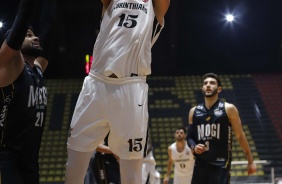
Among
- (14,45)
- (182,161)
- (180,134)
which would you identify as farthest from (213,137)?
(182,161)

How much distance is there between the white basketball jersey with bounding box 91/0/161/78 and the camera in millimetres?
2775

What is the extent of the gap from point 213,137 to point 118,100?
2.55 metres

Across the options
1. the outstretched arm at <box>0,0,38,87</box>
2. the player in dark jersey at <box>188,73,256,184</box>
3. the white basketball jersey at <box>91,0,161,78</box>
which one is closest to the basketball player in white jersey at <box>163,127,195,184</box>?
the player in dark jersey at <box>188,73,256,184</box>

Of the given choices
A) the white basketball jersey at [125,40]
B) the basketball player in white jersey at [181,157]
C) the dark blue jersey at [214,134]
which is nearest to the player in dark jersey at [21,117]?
the white basketball jersey at [125,40]

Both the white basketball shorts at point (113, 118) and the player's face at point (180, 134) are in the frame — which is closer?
the white basketball shorts at point (113, 118)

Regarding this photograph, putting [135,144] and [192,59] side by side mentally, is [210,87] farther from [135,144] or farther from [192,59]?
[192,59]

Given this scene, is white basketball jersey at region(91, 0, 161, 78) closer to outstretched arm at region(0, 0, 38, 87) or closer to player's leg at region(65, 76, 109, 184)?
player's leg at region(65, 76, 109, 184)

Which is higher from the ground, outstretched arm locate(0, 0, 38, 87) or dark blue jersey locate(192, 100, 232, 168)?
outstretched arm locate(0, 0, 38, 87)

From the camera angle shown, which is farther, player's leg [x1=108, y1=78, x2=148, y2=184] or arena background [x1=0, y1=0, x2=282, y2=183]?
arena background [x1=0, y1=0, x2=282, y2=183]

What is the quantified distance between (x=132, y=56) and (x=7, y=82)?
2.62ft

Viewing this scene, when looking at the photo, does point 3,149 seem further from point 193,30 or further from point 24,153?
point 193,30

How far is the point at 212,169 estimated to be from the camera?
4828 mm

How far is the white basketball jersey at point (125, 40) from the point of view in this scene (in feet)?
9.11

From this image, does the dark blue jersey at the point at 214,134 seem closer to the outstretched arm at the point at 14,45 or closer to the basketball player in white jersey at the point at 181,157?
the outstretched arm at the point at 14,45
